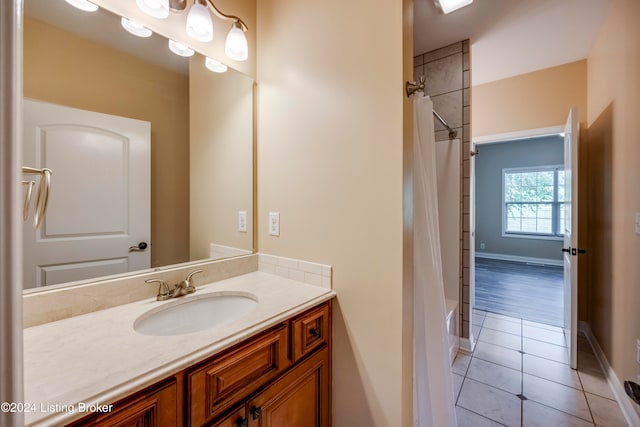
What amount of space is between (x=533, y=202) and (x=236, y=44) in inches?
263

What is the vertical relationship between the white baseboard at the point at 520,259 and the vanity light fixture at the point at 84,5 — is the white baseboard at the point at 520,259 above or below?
below

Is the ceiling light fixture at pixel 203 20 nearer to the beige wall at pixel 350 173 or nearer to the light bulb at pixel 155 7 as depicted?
the light bulb at pixel 155 7

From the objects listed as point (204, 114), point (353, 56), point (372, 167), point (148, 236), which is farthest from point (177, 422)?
point (353, 56)

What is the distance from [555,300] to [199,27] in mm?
4763

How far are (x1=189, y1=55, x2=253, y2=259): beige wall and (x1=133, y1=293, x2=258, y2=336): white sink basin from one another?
10.6 inches

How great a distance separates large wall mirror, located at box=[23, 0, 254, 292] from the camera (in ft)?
3.16

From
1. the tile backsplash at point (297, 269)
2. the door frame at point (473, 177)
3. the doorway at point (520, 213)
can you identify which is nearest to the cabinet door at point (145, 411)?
the tile backsplash at point (297, 269)

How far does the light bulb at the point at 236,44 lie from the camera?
140 centimetres

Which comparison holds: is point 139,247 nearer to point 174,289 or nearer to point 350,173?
point 174,289

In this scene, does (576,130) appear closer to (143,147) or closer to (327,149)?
(327,149)

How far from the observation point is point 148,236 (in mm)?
1235

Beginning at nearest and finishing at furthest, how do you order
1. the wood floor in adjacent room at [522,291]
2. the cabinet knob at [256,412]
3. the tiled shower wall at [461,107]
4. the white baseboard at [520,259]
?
the cabinet knob at [256,412] < the tiled shower wall at [461,107] < the wood floor in adjacent room at [522,291] < the white baseboard at [520,259]

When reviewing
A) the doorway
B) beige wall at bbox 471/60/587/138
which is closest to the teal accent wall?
the doorway

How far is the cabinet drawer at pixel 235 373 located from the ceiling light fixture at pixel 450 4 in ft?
7.45
